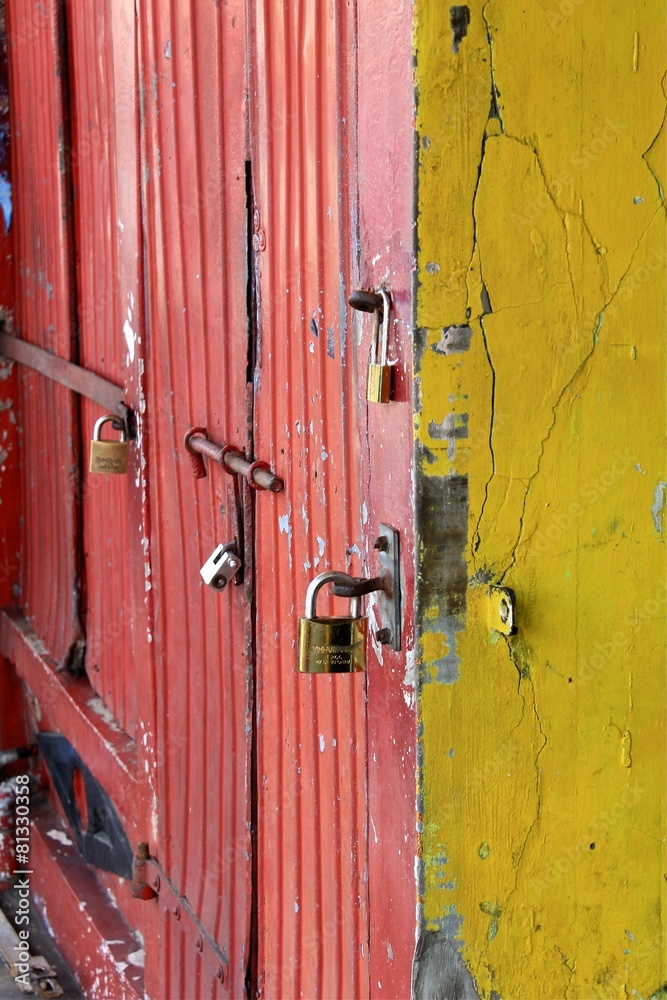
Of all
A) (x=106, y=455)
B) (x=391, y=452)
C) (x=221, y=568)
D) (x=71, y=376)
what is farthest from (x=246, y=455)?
(x=71, y=376)

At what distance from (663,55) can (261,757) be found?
53.2 inches

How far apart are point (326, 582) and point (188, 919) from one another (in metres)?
1.35

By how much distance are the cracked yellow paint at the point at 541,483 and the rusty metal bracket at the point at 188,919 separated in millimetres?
877

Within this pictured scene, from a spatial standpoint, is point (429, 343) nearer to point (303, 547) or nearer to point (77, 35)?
point (303, 547)

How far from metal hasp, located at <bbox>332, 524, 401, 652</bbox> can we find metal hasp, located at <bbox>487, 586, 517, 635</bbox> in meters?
0.13

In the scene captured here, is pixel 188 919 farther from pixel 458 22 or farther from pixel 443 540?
pixel 458 22

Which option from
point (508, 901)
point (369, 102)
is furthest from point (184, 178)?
point (508, 901)

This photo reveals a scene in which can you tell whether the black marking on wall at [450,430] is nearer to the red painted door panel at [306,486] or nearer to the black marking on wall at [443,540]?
the black marking on wall at [443,540]

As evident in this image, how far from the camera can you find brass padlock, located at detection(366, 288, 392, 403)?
1.34 m

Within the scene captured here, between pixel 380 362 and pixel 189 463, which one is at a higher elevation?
pixel 380 362

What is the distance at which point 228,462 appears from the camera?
1.94 m

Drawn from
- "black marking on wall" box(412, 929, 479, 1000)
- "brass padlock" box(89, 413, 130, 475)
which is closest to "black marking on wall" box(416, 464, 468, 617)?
"black marking on wall" box(412, 929, 479, 1000)

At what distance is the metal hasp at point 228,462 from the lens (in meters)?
1.79

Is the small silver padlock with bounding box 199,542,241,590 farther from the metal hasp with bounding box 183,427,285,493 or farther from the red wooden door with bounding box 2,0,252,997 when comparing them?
the metal hasp with bounding box 183,427,285,493
